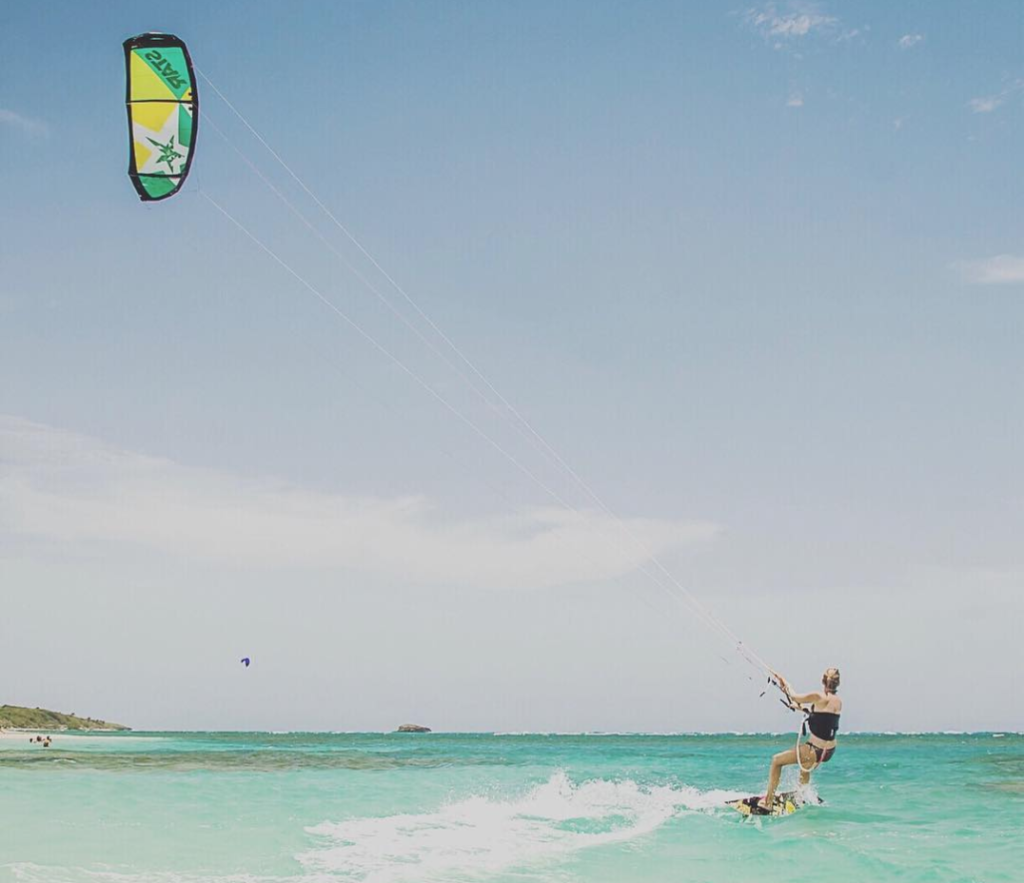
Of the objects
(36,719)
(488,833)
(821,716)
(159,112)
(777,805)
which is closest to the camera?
(159,112)

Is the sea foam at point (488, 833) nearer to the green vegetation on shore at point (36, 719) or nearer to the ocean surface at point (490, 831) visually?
the ocean surface at point (490, 831)

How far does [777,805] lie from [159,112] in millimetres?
10736

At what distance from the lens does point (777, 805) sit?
13.5 meters

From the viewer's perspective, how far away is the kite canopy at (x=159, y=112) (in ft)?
28.6

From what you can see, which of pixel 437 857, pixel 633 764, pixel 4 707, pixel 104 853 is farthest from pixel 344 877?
pixel 4 707

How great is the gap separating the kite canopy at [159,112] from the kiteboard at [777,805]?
10.1 meters

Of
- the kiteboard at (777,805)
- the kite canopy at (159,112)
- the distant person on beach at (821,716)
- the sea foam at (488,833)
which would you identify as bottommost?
the sea foam at (488,833)

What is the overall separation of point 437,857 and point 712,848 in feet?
9.97

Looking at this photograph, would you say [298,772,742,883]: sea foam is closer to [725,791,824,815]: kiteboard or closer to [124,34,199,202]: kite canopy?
[725,791,824,815]: kiteboard

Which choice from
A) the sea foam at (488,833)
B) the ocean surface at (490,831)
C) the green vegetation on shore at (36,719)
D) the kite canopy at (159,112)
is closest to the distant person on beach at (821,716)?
the ocean surface at (490,831)

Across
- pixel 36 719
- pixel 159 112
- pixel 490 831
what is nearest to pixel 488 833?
pixel 490 831

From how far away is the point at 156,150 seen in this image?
8805 millimetres

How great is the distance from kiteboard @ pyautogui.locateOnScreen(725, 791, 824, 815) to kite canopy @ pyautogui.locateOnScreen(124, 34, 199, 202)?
1006 centimetres

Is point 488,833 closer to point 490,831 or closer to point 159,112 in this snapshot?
point 490,831
